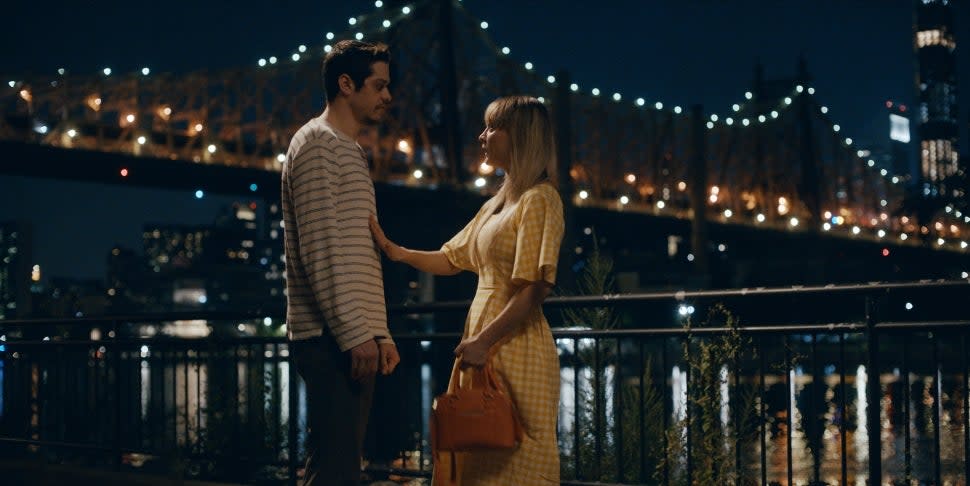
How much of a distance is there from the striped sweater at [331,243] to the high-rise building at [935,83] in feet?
517

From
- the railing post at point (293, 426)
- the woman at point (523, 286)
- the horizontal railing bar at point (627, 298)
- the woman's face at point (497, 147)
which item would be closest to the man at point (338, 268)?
the woman at point (523, 286)

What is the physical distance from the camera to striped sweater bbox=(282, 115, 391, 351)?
3.47 m

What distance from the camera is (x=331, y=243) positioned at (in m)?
3.48

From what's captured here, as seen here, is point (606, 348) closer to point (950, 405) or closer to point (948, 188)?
point (950, 405)

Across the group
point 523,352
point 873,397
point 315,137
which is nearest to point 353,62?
point 315,137

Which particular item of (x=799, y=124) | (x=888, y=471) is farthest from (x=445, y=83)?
(x=888, y=471)

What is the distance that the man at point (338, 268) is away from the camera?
348 cm

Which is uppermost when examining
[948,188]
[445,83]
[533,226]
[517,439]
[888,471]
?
[445,83]

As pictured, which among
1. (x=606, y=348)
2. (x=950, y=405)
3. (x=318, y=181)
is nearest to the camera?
(x=318, y=181)

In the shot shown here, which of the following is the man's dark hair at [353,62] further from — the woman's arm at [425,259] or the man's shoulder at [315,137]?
the woman's arm at [425,259]

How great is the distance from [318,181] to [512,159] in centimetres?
58

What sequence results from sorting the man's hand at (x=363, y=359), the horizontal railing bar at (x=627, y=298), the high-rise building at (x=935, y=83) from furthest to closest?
the high-rise building at (x=935, y=83) < the horizontal railing bar at (x=627, y=298) < the man's hand at (x=363, y=359)

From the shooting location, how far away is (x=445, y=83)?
182 ft

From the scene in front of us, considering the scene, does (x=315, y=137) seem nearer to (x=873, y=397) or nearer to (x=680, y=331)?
(x=680, y=331)
